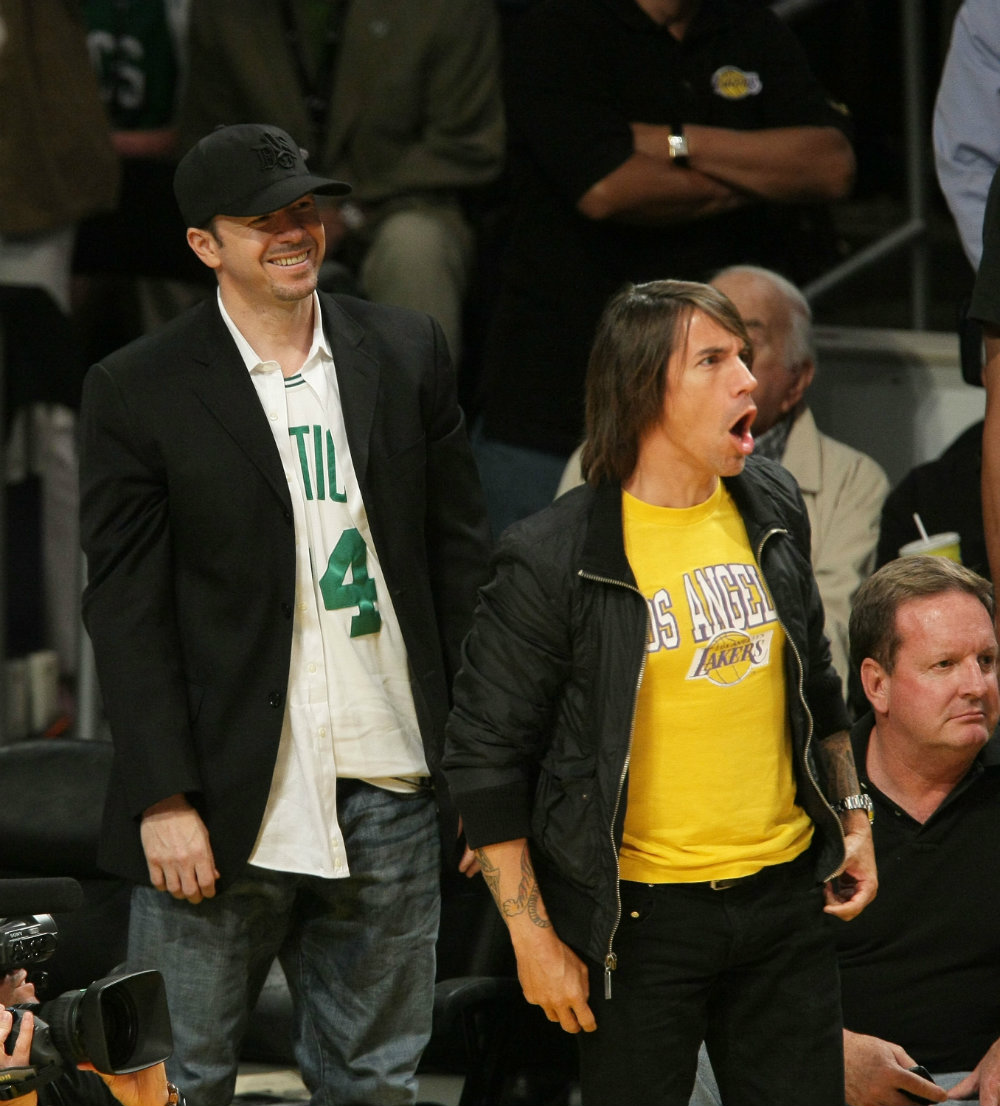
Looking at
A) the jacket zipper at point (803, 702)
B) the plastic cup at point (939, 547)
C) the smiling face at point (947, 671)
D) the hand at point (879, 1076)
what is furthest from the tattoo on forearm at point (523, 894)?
the plastic cup at point (939, 547)

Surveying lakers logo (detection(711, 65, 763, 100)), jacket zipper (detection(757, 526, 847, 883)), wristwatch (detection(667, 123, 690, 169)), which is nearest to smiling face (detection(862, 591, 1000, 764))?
jacket zipper (detection(757, 526, 847, 883))

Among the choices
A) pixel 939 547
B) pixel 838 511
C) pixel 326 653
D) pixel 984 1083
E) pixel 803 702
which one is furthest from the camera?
pixel 838 511

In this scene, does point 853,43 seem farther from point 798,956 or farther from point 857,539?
point 798,956

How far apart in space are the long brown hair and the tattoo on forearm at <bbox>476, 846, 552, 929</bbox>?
53 centimetres

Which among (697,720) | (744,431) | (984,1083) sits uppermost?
(744,431)

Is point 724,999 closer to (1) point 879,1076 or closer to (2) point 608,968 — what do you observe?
(2) point 608,968

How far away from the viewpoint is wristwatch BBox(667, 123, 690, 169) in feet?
13.7

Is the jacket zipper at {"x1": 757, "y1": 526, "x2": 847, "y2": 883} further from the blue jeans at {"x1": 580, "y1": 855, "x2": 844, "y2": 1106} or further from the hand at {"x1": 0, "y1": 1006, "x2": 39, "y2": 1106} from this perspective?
the hand at {"x1": 0, "y1": 1006, "x2": 39, "y2": 1106}

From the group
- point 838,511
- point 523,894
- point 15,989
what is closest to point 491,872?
point 523,894

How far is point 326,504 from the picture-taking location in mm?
2670

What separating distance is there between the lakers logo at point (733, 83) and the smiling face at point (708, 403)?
82.4 inches

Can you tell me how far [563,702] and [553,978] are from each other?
364 mm

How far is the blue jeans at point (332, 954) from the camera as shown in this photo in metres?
2.63

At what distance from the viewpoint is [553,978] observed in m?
2.34
